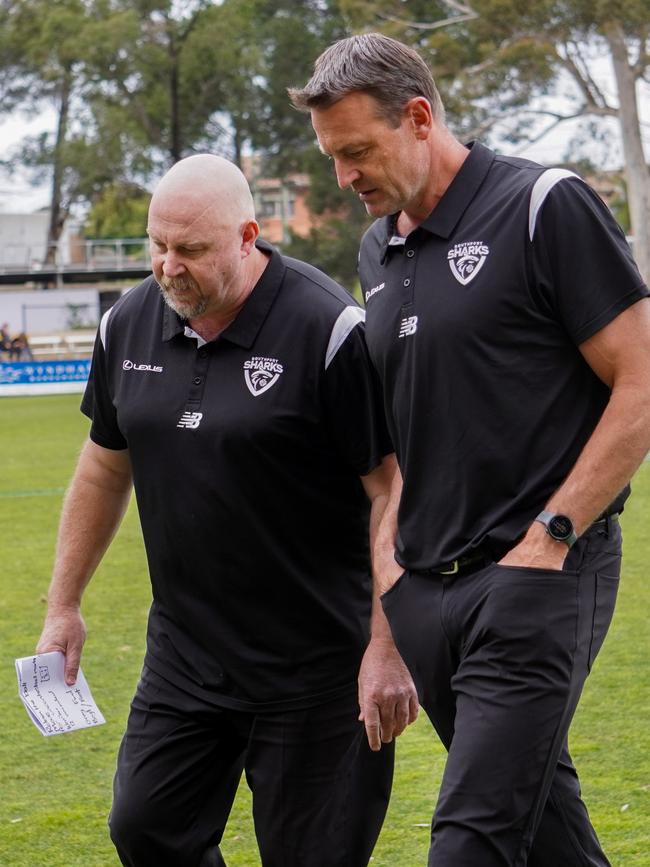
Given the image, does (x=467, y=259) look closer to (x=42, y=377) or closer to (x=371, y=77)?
(x=371, y=77)

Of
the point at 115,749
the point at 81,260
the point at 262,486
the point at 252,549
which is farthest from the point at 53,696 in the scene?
the point at 81,260

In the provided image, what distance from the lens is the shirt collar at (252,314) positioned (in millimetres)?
3602

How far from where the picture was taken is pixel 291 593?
11.8 feet

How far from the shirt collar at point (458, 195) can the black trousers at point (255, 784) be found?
1246mm

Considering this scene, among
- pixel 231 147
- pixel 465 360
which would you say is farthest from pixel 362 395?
pixel 231 147

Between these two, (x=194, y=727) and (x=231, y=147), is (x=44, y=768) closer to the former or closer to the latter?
(x=194, y=727)

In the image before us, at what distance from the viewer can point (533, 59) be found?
3200cm

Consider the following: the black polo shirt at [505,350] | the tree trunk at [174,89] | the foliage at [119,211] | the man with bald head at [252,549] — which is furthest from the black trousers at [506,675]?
the tree trunk at [174,89]

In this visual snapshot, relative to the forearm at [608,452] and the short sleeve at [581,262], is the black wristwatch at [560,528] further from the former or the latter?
the short sleeve at [581,262]

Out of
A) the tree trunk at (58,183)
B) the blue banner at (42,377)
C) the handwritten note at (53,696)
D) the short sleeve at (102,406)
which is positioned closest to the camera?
the handwritten note at (53,696)

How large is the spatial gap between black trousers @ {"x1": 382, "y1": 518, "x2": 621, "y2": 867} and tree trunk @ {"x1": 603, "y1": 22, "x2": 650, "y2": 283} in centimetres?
2901

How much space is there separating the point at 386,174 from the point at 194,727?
57.9 inches

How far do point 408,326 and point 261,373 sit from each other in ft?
1.55

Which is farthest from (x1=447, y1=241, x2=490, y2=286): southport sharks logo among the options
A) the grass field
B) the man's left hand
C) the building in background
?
the building in background
